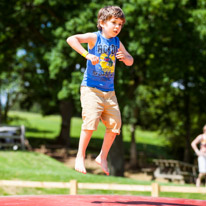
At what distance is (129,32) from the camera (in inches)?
580

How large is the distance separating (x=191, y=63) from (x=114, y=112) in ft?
41.7

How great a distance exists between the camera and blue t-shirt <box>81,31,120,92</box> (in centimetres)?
420

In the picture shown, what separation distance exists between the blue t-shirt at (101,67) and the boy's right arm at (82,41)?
7 cm

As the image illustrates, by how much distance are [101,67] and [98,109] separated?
525 mm

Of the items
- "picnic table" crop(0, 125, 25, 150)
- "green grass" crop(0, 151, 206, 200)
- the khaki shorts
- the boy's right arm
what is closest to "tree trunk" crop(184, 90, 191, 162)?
"green grass" crop(0, 151, 206, 200)

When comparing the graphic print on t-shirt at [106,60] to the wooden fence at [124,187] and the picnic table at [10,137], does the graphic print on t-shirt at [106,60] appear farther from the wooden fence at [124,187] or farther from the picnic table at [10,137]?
the picnic table at [10,137]

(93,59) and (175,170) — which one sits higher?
(93,59)

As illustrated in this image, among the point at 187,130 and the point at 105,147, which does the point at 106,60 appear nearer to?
the point at 105,147

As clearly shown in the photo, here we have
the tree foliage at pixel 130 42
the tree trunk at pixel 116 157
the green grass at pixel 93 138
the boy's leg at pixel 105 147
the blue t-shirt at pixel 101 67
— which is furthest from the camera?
the green grass at pixel 93 138

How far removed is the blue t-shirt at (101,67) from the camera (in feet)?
13.8

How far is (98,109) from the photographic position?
4.20 meters

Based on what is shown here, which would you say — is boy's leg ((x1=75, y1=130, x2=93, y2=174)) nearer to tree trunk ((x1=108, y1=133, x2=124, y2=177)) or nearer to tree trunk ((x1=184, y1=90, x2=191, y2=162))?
tree trunk ((x1=108, y1=133, x2=124, y2=177))

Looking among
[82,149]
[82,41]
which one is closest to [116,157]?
[82,149]

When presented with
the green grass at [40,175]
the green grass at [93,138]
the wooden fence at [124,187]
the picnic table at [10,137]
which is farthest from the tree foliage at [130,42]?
the wooden fence at [124,187]
